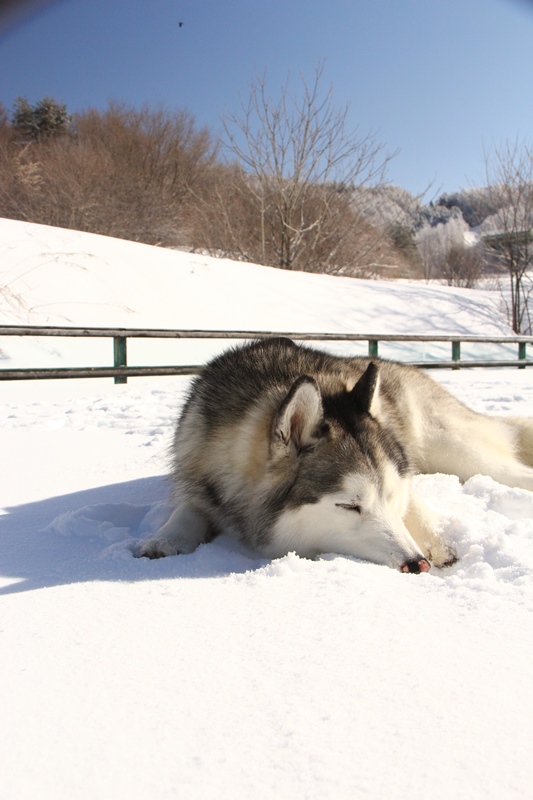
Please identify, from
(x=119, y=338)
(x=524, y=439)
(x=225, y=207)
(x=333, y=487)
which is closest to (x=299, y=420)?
(x=333, y=487)

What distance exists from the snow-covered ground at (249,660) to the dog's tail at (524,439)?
0.62 metres

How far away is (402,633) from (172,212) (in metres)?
27.1

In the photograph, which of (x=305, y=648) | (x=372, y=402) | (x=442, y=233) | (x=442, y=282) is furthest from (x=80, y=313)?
(x=442, y=233)

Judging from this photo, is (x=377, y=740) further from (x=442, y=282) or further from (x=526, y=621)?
(x=442, y=282)

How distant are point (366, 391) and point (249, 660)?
4.20 ft

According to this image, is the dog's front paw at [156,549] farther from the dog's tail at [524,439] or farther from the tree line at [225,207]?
the tree line at [225,207]

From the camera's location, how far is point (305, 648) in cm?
151

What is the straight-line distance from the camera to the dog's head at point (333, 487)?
6.91 feet

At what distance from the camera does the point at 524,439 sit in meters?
3.52

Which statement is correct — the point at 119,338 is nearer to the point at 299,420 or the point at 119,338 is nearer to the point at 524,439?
the point at 524,439

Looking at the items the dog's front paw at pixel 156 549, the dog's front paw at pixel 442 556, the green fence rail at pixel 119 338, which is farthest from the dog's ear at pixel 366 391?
the green fence rail at pixel 119 338

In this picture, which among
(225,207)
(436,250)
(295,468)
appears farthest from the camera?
(436,250)

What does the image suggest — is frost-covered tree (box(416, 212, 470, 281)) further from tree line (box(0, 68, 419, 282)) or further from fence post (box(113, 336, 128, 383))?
fence post (box(113, 336, 128, 383))

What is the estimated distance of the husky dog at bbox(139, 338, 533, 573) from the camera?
7.03 feet
